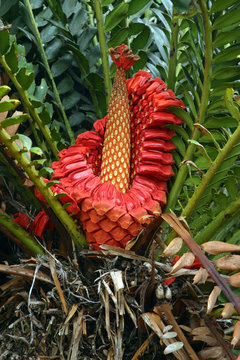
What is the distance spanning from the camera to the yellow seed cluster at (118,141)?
704mm

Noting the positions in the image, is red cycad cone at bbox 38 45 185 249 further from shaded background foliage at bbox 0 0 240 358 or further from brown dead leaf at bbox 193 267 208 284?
brown dead leaf at bbox 193 267 208 284

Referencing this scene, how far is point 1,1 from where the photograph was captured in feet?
2.82

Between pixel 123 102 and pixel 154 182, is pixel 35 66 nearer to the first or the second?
pixel 123 102

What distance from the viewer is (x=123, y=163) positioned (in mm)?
713

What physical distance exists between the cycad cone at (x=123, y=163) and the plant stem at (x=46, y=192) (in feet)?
0.07

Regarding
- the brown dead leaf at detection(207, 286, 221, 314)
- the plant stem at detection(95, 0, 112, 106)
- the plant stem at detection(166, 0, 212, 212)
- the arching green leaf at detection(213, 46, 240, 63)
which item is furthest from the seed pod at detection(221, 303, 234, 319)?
the plant stem at detection(95, 0, 112, 106)

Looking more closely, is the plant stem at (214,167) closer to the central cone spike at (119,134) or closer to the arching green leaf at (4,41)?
the central cone spike at (119,134)

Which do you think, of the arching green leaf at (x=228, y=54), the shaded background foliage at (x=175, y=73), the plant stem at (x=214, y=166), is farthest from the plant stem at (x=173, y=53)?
the plant stem at (x=214, y=166)

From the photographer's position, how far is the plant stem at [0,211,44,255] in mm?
674

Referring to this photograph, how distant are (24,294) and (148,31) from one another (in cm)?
62

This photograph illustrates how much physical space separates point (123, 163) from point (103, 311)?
0.25 meters

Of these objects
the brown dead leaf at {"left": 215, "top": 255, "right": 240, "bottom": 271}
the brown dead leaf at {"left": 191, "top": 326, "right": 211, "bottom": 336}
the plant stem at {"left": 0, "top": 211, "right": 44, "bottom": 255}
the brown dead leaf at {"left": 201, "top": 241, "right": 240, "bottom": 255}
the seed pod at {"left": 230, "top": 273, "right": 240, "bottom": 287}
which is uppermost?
the brown dead leaf at {"left": 201, "top": 241, "right": 240, "bottom": 255}

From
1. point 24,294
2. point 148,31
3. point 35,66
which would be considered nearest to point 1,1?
point 35,66

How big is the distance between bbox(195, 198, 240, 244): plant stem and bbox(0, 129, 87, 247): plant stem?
21cm
